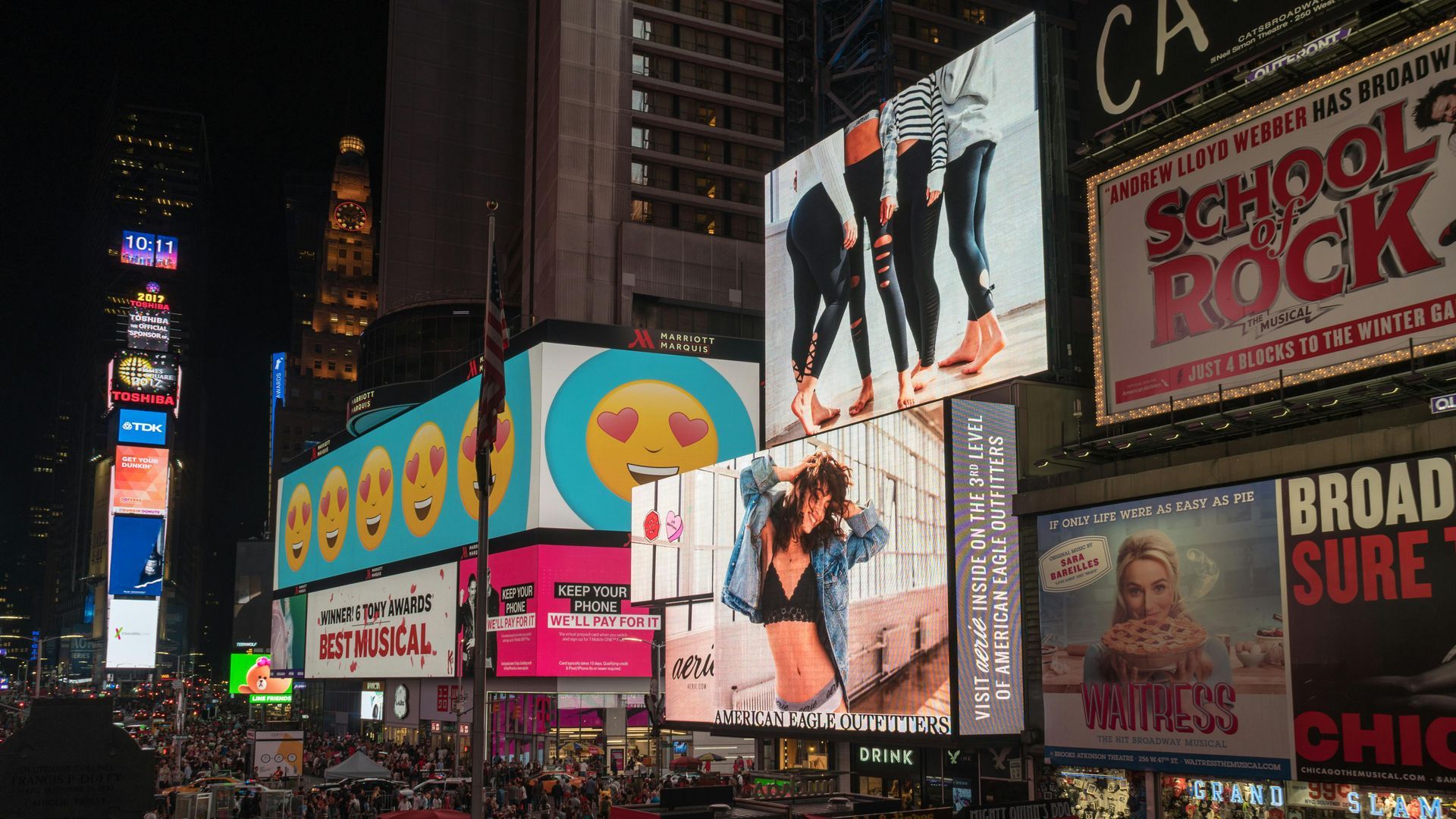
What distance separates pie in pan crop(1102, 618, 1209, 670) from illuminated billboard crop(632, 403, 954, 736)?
4.36 metres

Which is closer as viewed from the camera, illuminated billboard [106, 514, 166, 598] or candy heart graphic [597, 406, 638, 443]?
candy heart graphic [597, 406, 638, 443]

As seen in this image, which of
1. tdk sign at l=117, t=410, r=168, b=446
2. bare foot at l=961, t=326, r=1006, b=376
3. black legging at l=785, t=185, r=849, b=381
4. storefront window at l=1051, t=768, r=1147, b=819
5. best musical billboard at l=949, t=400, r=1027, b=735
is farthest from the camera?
tdk sign at l=117, t=410, r=168, b=446

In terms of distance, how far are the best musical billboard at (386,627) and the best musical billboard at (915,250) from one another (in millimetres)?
29594

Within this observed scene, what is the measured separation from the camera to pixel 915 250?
34.9 m

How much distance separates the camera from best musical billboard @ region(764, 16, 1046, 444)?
31.7 m

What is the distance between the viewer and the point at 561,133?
76875mm

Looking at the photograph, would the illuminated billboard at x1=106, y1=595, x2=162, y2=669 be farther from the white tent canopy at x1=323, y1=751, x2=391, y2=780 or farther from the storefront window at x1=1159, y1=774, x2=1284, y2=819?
the storefront window at x1=1159, y1=774, x2=1284, y2=819

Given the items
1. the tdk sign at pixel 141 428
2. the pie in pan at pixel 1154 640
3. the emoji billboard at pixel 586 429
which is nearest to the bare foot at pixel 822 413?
the pie in pan at pixel 1154 640

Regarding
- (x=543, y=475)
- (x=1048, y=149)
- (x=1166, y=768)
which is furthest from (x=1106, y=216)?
(x=543, y=475)

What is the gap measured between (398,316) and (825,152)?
6002 cm

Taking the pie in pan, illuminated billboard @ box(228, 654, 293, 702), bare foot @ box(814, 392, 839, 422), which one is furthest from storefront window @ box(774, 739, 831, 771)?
illuminated billboard @ box(228, 654, 293, 702)

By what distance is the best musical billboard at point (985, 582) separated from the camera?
2911 cm

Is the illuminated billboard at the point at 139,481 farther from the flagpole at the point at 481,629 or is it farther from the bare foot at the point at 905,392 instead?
the flagpole at the point at 481,629

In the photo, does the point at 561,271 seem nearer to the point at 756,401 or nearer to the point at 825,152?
the point at 756,401
